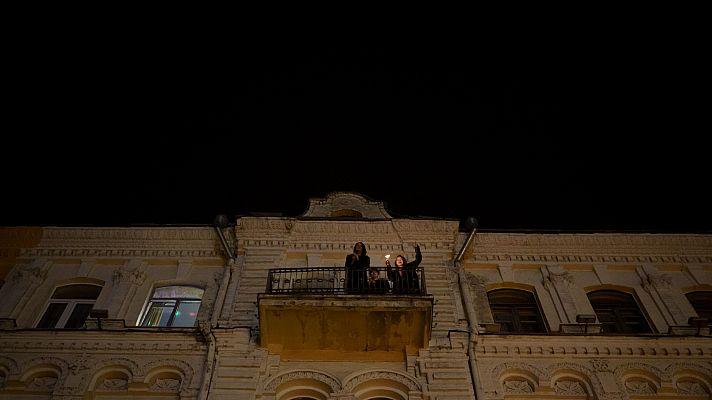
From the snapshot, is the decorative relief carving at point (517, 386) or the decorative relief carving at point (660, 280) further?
the decorative relief carving at point (660, 280)

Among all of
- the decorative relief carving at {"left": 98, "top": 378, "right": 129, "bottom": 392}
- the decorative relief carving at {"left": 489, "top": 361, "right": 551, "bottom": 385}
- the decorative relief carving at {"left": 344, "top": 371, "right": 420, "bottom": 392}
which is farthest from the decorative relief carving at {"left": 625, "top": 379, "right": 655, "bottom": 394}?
the decorative relief carving at {"left": 98, "top": 378, "right": 129, "bottom": 392}

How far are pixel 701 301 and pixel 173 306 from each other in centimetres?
1240

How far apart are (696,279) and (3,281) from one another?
16724 millimetres

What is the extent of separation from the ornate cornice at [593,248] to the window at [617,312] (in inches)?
40.9

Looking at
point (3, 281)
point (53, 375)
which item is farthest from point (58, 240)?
point (53, 375)

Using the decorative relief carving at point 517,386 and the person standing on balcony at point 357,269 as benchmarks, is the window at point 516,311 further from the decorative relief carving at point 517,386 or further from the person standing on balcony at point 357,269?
the person standing on balcony at point 357,269

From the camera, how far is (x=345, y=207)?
16078 mm

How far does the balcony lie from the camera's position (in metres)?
11.3

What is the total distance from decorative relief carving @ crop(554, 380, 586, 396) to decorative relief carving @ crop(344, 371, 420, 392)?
275 cm

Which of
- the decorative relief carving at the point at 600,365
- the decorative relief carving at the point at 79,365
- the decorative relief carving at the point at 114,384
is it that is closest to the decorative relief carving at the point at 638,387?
the decorative relief carving at the point at 600,365

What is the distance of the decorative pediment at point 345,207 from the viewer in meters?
15.7

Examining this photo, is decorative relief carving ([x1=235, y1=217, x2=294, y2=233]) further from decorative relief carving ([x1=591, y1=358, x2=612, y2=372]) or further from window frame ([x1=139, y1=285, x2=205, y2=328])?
decorative relief carving ([x1=591, y1=358, x2=612, y2=372])

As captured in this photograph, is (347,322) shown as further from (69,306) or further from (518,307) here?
(69,306)

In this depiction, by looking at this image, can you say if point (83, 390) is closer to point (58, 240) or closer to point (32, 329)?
point (32, 329)
